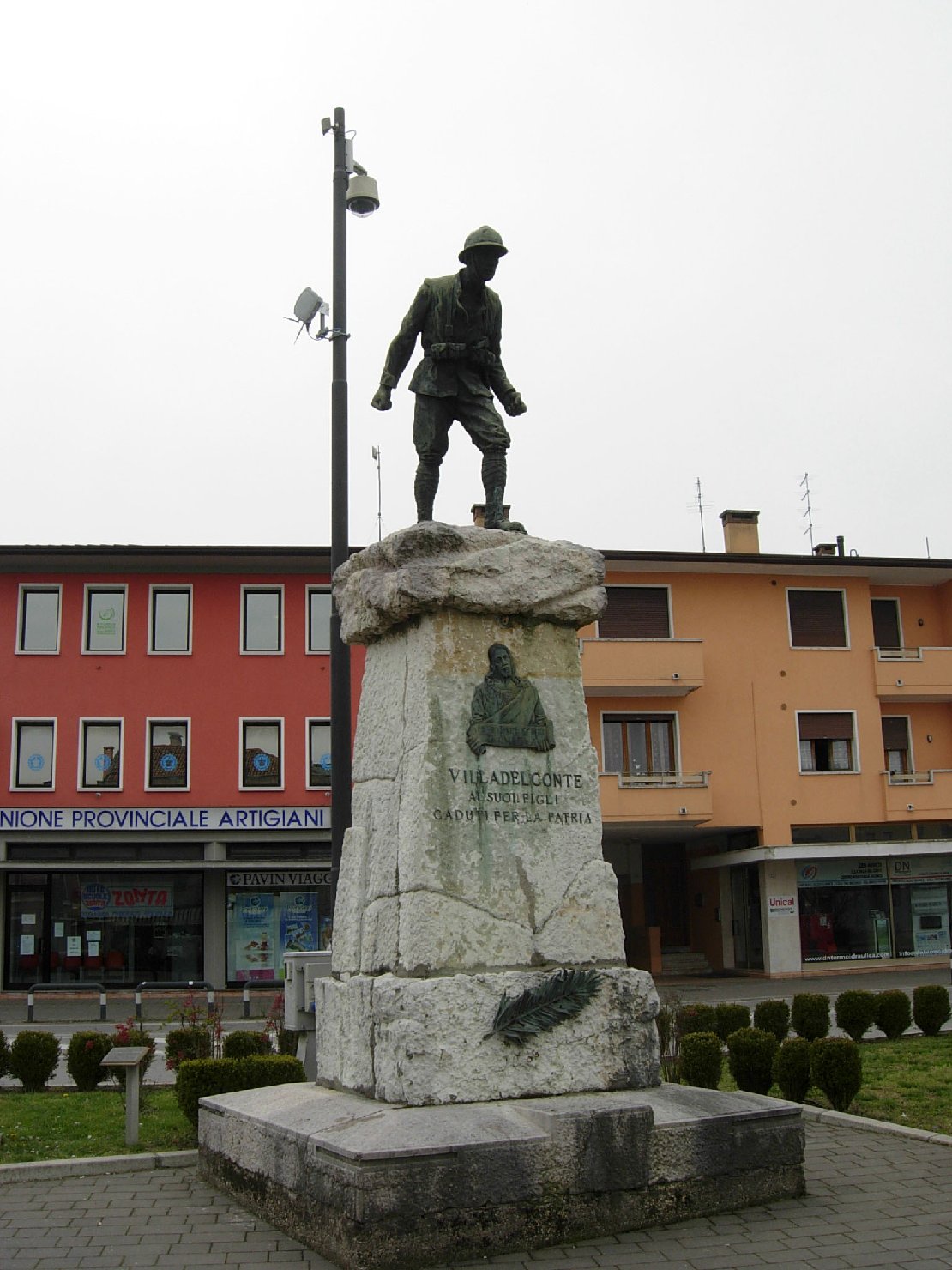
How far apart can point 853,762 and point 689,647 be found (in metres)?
5.13

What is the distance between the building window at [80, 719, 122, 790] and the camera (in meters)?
30.1

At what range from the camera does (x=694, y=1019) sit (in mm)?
13039

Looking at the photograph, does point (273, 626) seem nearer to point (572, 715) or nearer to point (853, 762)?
point (853, 762)

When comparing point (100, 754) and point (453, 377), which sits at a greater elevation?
point (100, 754)

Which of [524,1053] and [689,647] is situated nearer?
[524,1053]

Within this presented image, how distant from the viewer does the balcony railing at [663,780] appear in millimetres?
30531

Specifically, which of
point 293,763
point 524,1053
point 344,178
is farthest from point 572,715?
point 293,763

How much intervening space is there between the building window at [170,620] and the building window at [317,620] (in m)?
2.75

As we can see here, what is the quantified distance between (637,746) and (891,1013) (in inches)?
683

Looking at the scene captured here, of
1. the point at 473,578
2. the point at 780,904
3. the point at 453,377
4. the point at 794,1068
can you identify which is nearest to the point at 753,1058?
the point at 794,1068

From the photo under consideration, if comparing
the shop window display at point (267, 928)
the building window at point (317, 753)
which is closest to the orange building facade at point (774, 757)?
the building window at point (317, 753)

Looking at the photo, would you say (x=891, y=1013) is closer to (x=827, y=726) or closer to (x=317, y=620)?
(x=827, y=726)

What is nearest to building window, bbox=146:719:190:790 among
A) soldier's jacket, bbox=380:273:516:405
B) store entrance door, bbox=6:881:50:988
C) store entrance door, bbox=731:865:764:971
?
store entrance door, bbox=6:881:50:988

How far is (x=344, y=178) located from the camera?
12.7 metres
